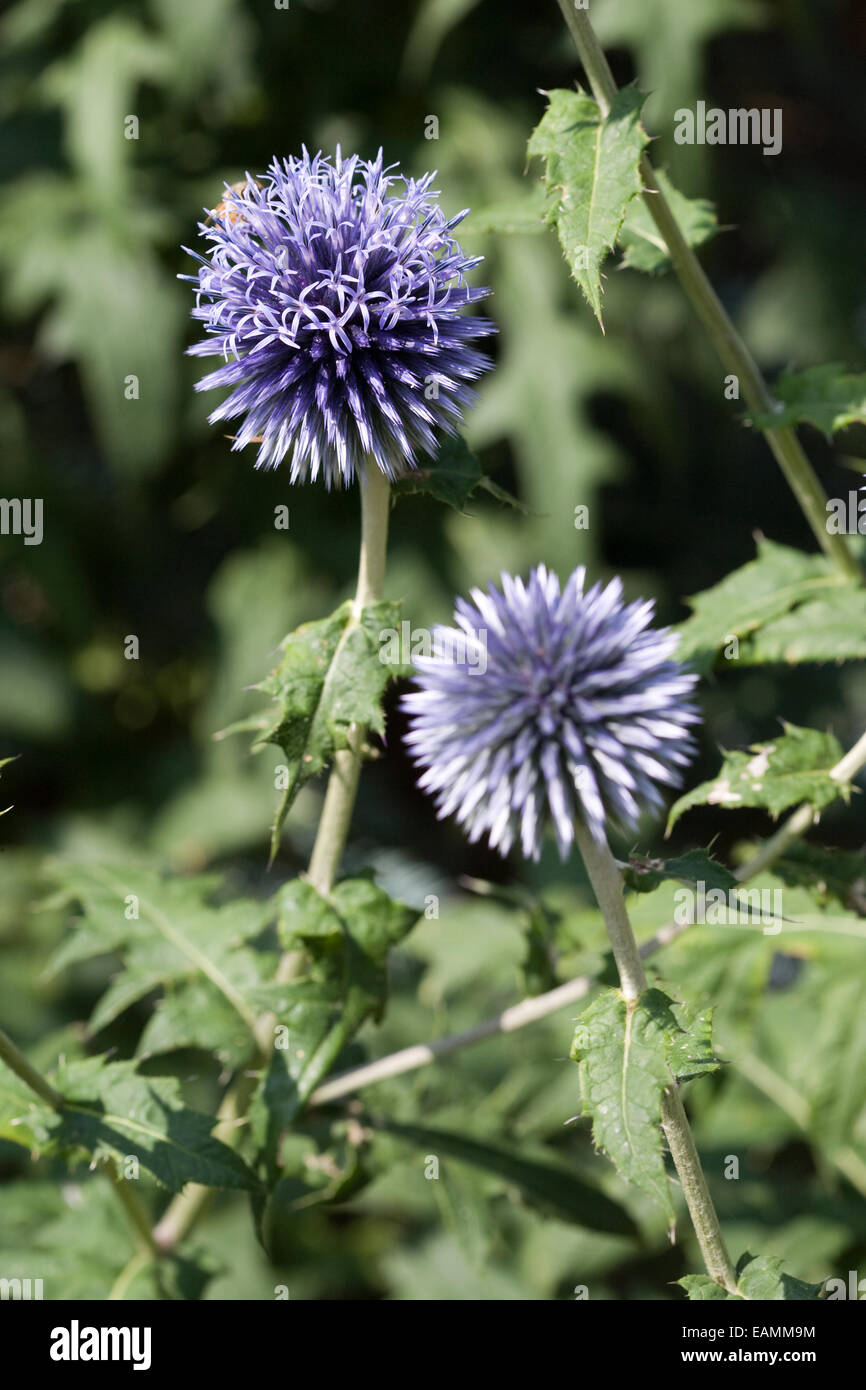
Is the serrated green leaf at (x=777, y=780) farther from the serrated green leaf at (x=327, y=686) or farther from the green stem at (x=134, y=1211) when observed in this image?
the green stem at (x=134, y=1211)

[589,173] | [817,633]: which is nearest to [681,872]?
[817,633]

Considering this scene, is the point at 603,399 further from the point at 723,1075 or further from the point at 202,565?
the point at 723,1075

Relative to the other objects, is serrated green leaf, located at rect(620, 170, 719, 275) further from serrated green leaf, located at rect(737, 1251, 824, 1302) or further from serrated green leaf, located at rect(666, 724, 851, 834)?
serrated green leaf, located at rect(737, 1251, 824, 1302)

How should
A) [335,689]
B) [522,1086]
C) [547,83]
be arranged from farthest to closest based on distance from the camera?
[547,83] → [522,1086] → [335,689]

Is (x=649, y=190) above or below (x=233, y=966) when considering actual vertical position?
above

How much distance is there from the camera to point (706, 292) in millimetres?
1471

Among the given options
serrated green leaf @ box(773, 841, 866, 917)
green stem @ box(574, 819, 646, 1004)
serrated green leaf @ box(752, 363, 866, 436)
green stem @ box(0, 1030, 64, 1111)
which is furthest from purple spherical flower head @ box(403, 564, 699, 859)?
green stem @ box(0, 1030, 64, 1111)

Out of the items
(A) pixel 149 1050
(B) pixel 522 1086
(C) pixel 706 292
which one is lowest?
(B) pixel 522 1086

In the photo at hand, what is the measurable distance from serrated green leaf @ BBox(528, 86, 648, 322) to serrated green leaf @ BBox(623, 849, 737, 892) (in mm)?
527

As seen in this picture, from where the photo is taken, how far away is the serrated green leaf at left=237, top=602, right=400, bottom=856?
1218 mm

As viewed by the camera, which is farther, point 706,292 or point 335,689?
point 706,292

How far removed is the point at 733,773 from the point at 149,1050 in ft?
2.54

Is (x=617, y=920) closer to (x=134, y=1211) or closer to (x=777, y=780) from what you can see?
(x=777, y=780)
